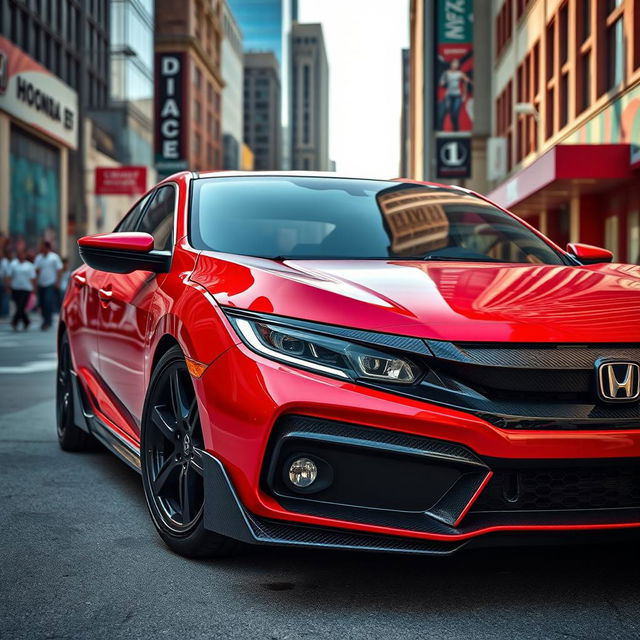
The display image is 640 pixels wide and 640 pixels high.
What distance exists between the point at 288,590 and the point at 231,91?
4458 inches

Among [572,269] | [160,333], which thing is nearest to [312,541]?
[160,333]

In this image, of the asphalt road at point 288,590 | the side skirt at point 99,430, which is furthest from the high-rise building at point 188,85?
the asphalt road at point 288,590

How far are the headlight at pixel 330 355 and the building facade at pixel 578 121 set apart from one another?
1321 centimetres

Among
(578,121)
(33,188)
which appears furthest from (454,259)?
(33,188)

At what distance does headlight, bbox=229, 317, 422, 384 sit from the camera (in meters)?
2.96

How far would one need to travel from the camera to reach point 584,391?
2.98 m

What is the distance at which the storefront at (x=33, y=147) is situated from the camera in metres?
31.2

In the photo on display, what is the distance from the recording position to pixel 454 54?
2986cm

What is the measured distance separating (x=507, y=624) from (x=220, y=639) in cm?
80

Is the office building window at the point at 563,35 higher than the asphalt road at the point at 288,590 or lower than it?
higher

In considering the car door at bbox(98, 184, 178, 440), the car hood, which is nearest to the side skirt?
the car door at bbox(98, 184, 178, 440)

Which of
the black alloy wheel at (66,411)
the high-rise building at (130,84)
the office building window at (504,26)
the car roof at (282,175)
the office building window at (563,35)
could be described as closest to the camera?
the car roof at (282,175)

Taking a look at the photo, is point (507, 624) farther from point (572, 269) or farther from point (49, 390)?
point (49, 390)

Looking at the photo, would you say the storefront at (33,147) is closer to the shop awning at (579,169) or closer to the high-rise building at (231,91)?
the shop awning at (579,169)
